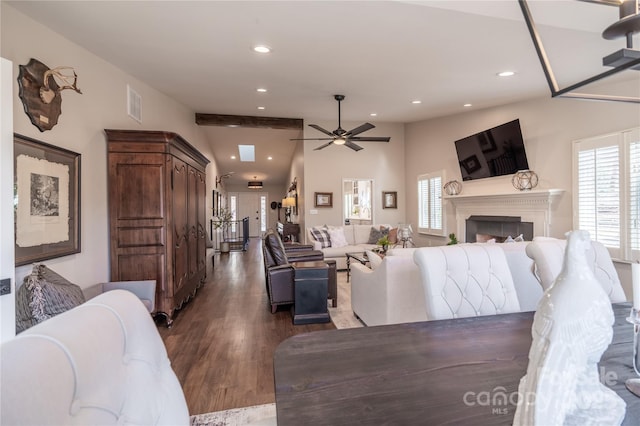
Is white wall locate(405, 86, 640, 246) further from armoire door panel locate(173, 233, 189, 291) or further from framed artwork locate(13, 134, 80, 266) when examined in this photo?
framed artwork locate(13, 134, 80, 266)

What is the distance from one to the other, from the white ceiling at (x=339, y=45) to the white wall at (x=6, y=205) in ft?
4.17

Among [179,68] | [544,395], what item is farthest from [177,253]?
[544,395]

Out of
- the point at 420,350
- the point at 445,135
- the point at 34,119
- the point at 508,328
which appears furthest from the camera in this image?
the point at 445,135

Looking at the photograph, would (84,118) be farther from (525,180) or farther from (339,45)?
(525,180)

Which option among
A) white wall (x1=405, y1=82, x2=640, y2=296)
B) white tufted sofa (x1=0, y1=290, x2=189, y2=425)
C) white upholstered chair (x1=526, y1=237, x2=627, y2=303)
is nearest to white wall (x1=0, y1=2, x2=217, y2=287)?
white tufted sofa (x1=0, y1=290, x2=189, y2=425)

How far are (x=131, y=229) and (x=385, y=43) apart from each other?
339 cm

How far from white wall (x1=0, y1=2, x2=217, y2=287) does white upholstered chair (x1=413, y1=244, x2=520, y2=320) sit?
2852 mm

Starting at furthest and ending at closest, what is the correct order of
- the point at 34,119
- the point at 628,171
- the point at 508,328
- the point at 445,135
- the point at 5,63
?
the point at 445,135 → the point at 628,171 → the point at 34,119 → the point at 5,63 → the point at 508,328

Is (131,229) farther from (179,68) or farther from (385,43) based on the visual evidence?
(385,43)

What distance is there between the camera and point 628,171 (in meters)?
3.52

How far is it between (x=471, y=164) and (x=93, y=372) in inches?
245

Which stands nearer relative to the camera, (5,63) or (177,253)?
(5,63)

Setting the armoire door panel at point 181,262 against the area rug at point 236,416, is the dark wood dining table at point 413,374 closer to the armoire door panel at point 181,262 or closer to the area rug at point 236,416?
the area rug at point 236,416

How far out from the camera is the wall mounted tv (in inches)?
194
